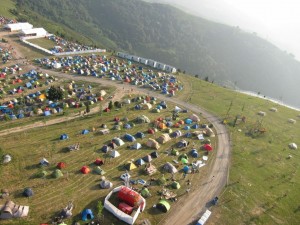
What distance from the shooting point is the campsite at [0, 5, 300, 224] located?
4450 cm

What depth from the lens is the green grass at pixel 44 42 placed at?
12774 cm

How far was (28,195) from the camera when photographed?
41719 mm

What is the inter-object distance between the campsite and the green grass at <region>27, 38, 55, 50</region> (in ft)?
89.3

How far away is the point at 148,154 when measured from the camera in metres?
58.7

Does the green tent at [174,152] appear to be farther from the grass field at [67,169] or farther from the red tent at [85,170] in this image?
the red tent at [85,170]

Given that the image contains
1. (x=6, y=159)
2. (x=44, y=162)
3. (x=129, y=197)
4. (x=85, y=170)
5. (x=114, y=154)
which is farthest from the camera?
(x=114, y=154)

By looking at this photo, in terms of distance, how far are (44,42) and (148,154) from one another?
9687 cm

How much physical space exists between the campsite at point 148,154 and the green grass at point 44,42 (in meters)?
27.2

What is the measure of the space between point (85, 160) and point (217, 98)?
6451 cm

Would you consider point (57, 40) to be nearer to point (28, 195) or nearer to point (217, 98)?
point (217, 98)

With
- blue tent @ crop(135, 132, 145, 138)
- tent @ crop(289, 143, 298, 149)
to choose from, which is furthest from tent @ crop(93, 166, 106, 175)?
tent @ crop(289, 143, 298, 149)

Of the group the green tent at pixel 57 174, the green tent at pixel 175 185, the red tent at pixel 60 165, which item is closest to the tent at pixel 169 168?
the green tent at pixel 175 185

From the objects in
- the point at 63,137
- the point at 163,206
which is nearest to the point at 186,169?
the point at 163,206

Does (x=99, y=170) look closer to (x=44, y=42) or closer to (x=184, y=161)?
(x=184, y=161)
